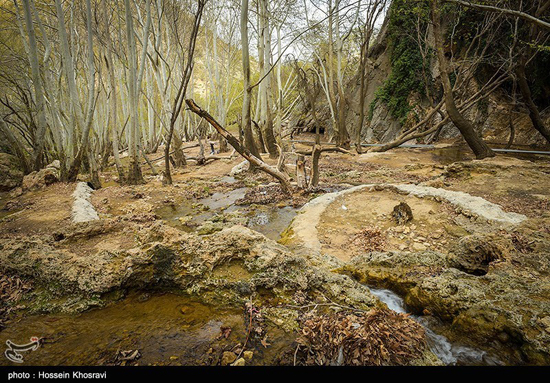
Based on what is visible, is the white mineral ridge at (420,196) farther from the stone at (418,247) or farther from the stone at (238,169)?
the stone at (238,169)

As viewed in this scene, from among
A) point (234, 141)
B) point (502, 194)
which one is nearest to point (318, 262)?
point (234, 141)

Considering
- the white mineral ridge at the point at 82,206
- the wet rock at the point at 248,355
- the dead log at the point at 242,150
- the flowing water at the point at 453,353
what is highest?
the dead log at the point at 242,150

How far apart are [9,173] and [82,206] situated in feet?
26.0

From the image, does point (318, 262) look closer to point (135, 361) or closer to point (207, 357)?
point (207, 357)

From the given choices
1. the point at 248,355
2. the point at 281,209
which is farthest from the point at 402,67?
the point at 248,355

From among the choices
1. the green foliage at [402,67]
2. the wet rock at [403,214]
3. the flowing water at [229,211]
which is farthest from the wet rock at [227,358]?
the green foliage at [402,67]

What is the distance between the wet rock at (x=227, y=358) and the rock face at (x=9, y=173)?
13.3 m

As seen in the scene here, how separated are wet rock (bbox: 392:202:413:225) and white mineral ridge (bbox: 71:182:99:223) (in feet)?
19.6

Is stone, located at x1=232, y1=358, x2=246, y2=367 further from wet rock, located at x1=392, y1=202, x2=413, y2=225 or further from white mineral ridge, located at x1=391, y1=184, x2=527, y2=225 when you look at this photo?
white mineral ridge, located at x1=391, y1=184, x2=527, y2=225

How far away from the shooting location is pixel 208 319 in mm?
2375

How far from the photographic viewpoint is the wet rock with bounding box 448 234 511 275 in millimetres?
3074

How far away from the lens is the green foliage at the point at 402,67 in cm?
1739

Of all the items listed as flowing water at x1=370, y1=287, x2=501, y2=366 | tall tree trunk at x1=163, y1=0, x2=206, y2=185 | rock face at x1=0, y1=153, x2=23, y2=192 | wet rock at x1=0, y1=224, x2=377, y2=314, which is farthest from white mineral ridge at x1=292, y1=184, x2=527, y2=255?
rock face at x1=0, y1=153, x2=23, y2=192
